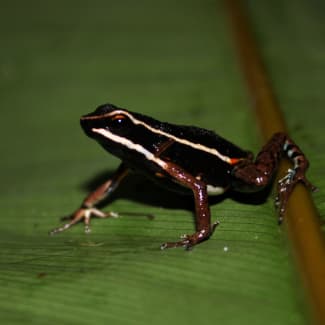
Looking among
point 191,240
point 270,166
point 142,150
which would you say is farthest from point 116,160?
point 191,240

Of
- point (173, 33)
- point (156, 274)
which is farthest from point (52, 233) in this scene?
point (173, 33)

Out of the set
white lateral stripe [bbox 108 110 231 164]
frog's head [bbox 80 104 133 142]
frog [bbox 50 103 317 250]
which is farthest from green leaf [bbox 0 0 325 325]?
frog's head [bbox 80 104 133 142]

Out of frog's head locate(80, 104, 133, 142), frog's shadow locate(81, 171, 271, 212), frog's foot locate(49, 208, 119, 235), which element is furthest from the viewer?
frog's foot locate(49, 208, 119, 235)

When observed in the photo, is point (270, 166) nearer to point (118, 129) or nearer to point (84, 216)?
point (118, 129)

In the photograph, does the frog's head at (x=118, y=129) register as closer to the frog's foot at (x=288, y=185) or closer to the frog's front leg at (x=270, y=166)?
the frog's front leg at (x=270, y=166)

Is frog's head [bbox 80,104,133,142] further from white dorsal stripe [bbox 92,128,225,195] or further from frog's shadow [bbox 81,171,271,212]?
frog's shadow [bbox 81,171,271,212]

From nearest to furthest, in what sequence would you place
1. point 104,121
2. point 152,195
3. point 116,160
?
point 104,121 → point 152,195 → point 116,160

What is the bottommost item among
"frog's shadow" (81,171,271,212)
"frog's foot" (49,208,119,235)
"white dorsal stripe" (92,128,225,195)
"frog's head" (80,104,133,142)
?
"frog's foot" (49,208,119,235)
